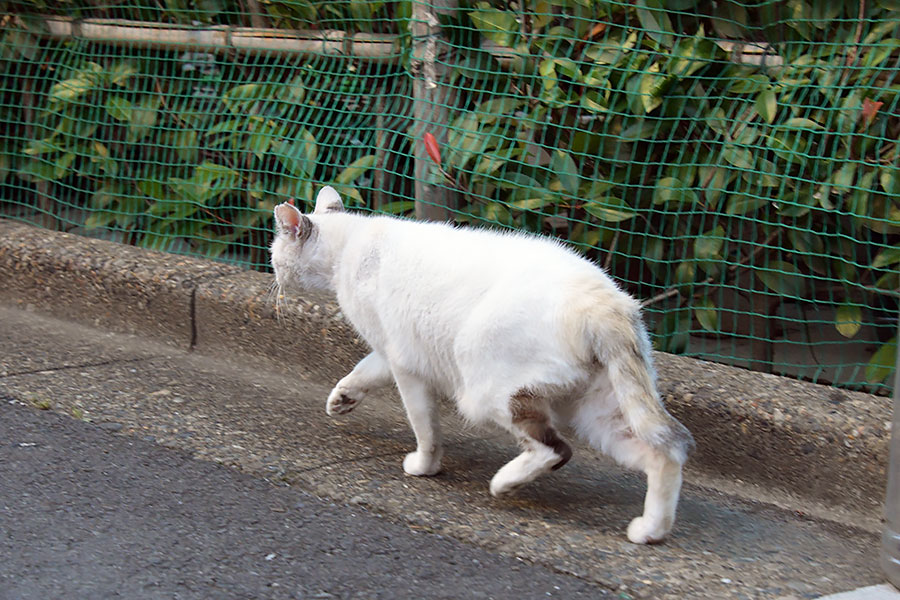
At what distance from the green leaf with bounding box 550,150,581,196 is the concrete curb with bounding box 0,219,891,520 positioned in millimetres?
820

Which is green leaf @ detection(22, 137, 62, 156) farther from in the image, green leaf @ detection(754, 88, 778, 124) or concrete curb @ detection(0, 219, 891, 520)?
green leaf @ detection(754, 88, 778, 124)

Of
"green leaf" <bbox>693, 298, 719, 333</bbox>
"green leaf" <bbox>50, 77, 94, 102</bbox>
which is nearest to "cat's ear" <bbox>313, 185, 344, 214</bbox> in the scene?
"green leaf" <bbox>693, 298, 719, 333</bbox>

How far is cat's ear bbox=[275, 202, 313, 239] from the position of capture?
155 inches

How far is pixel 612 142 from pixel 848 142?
95 centimetres

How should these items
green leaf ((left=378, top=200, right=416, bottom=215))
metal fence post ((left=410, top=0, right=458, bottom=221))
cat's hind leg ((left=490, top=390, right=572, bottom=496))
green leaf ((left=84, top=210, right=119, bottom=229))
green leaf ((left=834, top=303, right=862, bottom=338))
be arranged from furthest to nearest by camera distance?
green leaf ((left=84, top=210, right=119, bottom=229)), green leaf ((left=378, top=200, right=416, bottom=215)), metal fence post ((left=410, top=0, right=458, bottom=221)), green leaf ((left=834, top=303, right=862, bottom=338)), cat's hind leg ((left=490, top=390, right=572, bottom=496))

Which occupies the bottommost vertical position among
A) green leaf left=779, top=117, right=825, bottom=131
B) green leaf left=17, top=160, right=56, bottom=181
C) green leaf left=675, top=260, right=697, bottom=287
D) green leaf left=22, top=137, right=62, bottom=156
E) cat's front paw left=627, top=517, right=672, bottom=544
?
cat's front paw left=627, top=517, right=672, bottom=544

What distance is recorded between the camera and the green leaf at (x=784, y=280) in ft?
13.3

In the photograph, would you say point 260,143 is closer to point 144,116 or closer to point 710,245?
point 144,116

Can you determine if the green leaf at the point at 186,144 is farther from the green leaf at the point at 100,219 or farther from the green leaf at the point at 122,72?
the green leaf at the point at 100,219

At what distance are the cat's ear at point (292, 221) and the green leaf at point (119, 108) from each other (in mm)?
2189

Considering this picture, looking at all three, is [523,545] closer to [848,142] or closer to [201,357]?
[848,142]

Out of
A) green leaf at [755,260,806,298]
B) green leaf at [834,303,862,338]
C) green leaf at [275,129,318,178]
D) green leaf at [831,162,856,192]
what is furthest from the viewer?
green leaf at [275,129,318,178]

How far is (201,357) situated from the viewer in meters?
5.09

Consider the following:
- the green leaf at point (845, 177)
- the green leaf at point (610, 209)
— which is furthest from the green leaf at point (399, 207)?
the green leaf at point (845, 177)
